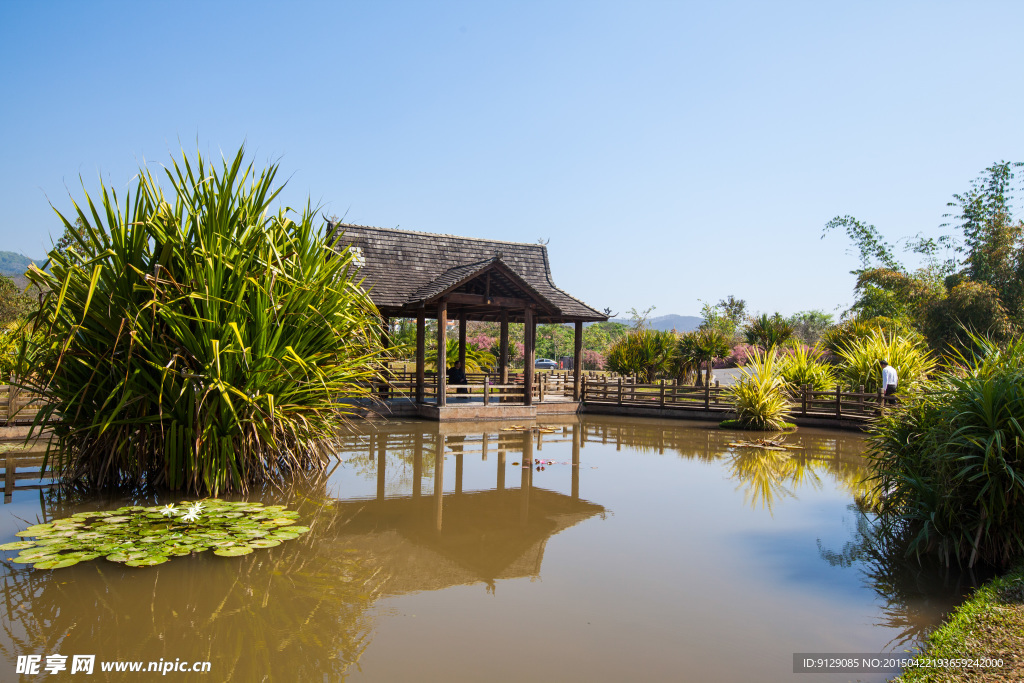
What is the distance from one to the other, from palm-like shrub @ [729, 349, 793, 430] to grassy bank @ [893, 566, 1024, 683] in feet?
36.5

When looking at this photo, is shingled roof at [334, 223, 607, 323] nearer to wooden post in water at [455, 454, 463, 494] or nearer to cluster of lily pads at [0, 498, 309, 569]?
wooden post in water at [455, 454, 463, 494]

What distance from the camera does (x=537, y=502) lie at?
7.98 metres

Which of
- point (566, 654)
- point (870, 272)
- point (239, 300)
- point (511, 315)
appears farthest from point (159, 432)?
point (870, 272)

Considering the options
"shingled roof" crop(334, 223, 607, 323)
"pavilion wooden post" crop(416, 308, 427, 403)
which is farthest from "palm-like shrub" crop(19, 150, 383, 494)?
"pavilion wooden post" crop(416, 308, 427, 403)

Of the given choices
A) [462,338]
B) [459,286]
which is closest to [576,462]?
[459,286]

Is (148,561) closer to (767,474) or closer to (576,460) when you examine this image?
(576,460)

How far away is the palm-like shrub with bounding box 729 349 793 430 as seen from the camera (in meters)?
15.7

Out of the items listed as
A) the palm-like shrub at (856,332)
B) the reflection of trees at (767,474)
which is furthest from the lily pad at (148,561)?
the palm-like shrub at (856,332)

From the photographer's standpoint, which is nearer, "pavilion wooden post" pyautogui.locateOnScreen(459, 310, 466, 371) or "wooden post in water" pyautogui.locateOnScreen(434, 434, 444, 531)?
"wooden post in water" pyautogui.locateOnScreen(434, 434, 444, 531)

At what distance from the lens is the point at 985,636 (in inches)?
152

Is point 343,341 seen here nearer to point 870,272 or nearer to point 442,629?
point 442,629

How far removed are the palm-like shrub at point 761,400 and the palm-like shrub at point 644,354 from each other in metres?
8.23

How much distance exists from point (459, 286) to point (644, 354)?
9.99 metres

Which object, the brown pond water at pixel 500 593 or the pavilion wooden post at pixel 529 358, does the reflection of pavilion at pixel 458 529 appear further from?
the pavilion wooden post at pixel 529 358
